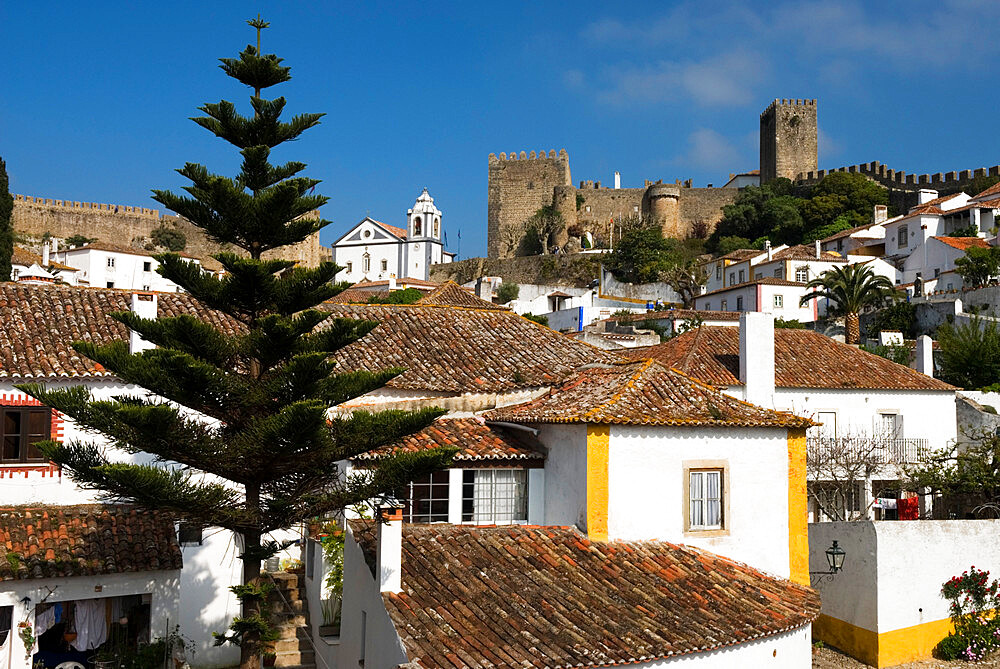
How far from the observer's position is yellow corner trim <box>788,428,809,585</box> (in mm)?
13500

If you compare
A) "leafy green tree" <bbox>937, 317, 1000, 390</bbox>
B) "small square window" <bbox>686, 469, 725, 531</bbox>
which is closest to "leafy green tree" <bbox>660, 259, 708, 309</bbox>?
"leafy green tree" <bbox>937, 317, 1000, 390</bbox>

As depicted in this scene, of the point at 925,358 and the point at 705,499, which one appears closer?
the point at 705,499

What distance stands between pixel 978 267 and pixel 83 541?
3774cm

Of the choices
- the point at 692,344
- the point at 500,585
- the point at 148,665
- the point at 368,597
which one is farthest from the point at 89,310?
the point at 692,344

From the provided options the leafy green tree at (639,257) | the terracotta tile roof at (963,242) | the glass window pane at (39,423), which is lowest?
the glass window pane at (39,423)

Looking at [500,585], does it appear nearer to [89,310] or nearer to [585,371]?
[585,371]

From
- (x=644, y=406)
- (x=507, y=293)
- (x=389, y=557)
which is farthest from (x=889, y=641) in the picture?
(x=507, y=293)

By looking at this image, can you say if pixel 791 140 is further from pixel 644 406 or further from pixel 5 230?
pixel 644 406

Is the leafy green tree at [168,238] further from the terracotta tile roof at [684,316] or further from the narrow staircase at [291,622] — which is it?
Result: the narrow staircase at [291,622]

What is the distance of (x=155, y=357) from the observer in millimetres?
10414

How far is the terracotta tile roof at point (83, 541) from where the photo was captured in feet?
41.5

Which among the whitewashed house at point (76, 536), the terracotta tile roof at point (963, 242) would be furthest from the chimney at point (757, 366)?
the terracotta tile roof at point (963, 242)

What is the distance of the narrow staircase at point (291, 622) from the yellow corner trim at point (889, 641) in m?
8.81

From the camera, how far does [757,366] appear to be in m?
19.8
